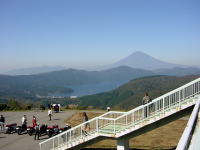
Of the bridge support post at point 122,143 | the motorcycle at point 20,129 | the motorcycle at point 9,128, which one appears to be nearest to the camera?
the bridge support post at point 122,143

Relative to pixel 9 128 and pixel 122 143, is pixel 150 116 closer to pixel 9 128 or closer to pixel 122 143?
pixel 122 143

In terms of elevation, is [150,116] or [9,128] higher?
[150,116]

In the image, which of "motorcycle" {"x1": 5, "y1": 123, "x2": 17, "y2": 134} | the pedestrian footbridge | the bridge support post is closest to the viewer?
the pedestrian footbridge

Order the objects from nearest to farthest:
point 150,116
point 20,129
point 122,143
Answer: point 150,116, point 122,143, point 20,129

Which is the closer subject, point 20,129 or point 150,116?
point 150,116

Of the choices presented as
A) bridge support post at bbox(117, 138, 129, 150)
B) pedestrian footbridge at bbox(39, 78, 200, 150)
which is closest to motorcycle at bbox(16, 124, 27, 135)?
pedestrian footbridge at bbox(39, 78, 200, 150)

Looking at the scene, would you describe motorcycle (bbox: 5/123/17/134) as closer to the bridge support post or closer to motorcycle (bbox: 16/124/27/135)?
motorcycle (bbox: 16/124/27/135)

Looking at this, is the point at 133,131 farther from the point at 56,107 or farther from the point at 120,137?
the point at 56,107

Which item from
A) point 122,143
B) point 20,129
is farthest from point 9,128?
point 122,143

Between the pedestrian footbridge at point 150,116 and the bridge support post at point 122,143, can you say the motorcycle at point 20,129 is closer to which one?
the pedestrian footbridge at point 150,116

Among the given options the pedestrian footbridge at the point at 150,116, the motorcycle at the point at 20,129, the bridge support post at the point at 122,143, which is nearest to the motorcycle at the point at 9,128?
the motorcycle at the point at 20,129

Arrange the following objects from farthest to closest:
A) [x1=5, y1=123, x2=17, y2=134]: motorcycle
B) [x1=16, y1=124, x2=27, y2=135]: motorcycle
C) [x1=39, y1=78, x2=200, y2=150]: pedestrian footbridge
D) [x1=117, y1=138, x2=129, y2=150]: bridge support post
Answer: [x1=5, y1=123, x2=17, y2=134]: motorcycle
[x1=16, y1=124, x2=27, y2=135]: motorcycle
[x1=117, y1=138, x2=129, y2=150]: bridge support post
[x1=39, y1=78, x2=200, y2=150]: pedestrian footbridge

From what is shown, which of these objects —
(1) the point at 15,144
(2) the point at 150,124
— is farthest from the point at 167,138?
(1) the point at 15,144

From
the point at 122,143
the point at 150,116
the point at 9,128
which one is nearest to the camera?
the point at 150,116
